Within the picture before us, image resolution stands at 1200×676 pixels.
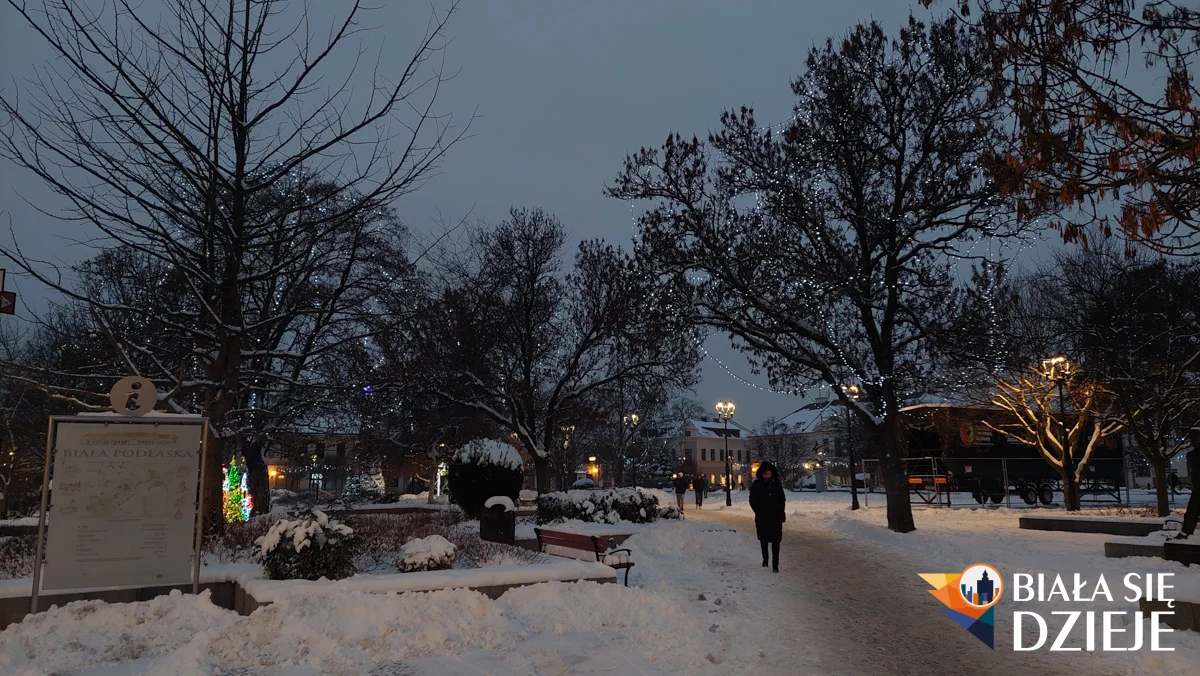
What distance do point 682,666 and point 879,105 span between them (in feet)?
57.5

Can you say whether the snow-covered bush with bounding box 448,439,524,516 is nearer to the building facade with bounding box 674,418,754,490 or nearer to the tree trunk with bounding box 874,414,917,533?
the tree trunk with bounding box 874,414,917,533

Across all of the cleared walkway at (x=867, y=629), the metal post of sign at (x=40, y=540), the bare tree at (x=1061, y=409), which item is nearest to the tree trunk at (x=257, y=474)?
the cleared walkway at (x=867, y=629)

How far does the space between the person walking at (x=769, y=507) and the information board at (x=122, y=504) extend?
333 inches

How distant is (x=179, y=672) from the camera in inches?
224

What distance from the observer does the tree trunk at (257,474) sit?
2475cm

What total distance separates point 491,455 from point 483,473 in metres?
0.56

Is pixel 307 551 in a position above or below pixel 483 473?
below

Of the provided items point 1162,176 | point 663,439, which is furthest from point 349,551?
point 663,439

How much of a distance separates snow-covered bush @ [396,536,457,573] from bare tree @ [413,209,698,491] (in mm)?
14600

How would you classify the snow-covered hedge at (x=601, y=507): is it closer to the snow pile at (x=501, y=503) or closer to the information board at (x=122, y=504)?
the snow pile at (x=501, y=503)

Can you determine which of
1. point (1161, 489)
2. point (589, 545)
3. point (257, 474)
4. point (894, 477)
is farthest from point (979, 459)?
point (257, 474)

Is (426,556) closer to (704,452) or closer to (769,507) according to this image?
(769,507)

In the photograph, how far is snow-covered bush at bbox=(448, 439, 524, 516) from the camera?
65.0ft

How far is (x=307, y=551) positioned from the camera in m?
8.48
